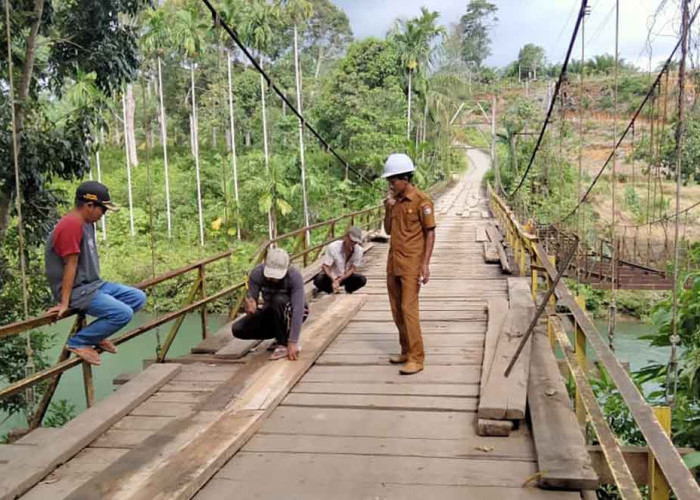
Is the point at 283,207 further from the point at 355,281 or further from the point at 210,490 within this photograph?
the point at 210,490

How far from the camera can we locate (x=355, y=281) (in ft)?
24.0

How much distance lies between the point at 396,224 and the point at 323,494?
2.12 meters

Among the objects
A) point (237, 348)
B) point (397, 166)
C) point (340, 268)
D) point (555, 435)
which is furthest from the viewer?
point (340, 268)

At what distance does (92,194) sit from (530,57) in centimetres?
7667

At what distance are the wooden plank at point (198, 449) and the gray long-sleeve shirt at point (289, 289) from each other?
27 cm

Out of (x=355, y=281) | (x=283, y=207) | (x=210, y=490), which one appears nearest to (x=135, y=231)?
(x=283, y=207)

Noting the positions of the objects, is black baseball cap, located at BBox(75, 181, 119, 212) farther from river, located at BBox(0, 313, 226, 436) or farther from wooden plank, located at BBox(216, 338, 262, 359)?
river, located at BBox(0, 313, 226, 436)

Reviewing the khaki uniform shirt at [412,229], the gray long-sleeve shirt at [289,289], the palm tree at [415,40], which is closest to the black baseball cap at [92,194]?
the gray long-sleeve shirt at [289,289]

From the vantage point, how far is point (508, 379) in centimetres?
378

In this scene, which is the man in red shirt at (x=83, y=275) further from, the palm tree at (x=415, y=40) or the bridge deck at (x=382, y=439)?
the palm tree at (x=415, y=40)

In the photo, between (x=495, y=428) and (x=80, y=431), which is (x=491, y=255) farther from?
(x=80, y=431)

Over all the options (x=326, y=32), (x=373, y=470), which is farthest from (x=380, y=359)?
(x=326, y=32)

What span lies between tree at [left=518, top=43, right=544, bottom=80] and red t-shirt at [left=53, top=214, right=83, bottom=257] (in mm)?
74128

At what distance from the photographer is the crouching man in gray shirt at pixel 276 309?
455 centimetres
